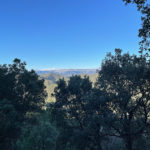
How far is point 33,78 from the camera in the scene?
77.9ft

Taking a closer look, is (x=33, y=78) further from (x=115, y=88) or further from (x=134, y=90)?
(x=134, y=90)

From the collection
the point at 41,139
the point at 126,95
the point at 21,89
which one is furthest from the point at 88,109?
the point at 21,89

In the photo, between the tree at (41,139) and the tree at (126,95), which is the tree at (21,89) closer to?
the tree at (41,139)

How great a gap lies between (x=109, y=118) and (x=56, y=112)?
9.86 meters

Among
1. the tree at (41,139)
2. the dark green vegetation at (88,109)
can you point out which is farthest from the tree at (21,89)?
the tree at (41,139)

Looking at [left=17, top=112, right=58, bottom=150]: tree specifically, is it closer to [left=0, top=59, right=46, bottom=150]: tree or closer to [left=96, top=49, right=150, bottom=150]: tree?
[left=96, top=49, right=150, bottom=150]: tree

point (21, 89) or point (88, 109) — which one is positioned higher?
point (21, 89)

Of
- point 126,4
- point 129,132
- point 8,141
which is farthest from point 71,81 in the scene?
point 126,4

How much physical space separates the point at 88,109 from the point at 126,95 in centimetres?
508

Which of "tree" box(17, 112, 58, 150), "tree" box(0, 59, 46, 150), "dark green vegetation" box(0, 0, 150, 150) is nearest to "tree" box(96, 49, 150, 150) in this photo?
"dark green vegetation" box(0, 0, 150, 150)

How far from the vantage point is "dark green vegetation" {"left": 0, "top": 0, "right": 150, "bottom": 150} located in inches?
421

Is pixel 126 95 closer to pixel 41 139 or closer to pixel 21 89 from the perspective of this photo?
pixel 41 139

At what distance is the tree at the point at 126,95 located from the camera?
14195 mm

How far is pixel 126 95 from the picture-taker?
1423cm
